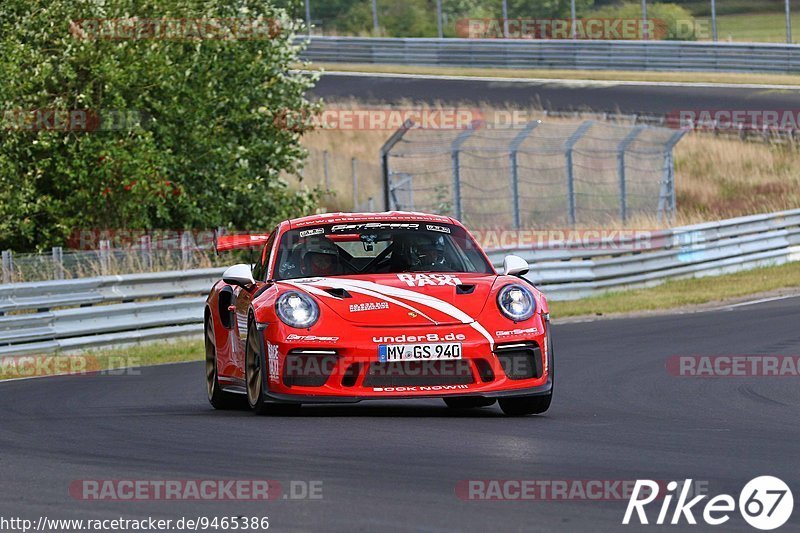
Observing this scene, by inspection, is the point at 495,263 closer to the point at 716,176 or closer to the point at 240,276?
the point at 240,276

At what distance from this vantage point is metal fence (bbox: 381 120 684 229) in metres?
27.4

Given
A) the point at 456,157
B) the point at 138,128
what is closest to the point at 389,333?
the point at 138,128

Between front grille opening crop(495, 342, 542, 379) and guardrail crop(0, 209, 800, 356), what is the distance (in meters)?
8.16

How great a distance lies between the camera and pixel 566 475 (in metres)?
6.59

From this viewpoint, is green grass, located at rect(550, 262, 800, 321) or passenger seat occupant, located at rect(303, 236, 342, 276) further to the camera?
green grass, located at rect(550, 262, 800, 321)

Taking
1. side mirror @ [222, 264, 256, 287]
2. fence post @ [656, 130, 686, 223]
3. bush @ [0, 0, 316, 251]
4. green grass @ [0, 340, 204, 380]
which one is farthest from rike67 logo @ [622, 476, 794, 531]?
fence post @ [656, 130, 686, 223]

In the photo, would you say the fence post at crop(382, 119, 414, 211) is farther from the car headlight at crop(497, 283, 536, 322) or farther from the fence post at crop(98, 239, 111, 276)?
the car headlight at crop(497, 283, 536, 322)

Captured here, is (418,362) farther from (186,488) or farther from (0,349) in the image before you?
(0,349)

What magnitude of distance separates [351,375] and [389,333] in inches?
12.8

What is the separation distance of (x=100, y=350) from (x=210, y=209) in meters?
7.84

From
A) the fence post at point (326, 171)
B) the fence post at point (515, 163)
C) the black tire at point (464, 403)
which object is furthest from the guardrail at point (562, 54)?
the black tire at point (464, 403)

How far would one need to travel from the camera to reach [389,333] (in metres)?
8.87

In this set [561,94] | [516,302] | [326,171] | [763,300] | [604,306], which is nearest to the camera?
[516,302]

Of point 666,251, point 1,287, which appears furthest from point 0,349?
point 666,251
